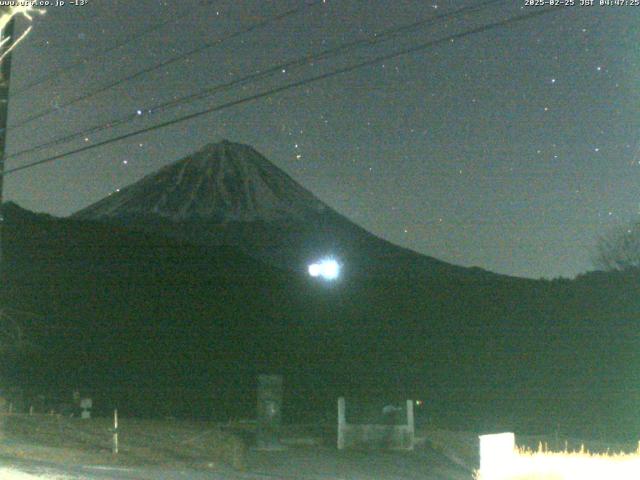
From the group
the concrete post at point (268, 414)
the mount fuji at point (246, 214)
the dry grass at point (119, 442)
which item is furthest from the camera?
the mount fuji at point (246, 214)

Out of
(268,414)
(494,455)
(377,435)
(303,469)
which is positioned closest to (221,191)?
(377,435)

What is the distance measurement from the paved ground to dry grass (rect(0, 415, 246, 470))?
82cm

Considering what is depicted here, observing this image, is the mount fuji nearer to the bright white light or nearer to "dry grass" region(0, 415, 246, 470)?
the bright white light

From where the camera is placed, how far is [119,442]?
2150cm

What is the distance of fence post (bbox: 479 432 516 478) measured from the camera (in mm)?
13984

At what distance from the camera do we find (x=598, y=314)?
46.9 metres

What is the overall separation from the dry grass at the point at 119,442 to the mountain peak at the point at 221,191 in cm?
10563

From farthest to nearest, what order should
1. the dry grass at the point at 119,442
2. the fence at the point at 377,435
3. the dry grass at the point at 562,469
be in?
1. the fence at the point at 377,435
2. the dry grass at the point at 119,442
3. the dry grass at the point at 562,469

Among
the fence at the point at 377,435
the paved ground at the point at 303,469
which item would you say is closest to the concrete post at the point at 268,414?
the paved ground at the point at 303,469

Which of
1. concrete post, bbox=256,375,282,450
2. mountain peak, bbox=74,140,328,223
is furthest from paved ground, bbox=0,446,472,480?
mountain peak, bbox=74,140,328,223

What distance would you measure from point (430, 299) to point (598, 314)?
548 inches

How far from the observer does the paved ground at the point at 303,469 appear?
14375 mm

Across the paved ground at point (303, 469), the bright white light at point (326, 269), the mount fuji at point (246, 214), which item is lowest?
the paved ground at point (303, 469)

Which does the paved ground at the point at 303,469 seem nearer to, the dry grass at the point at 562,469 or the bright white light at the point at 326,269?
the dry grass at the point at 562,469
